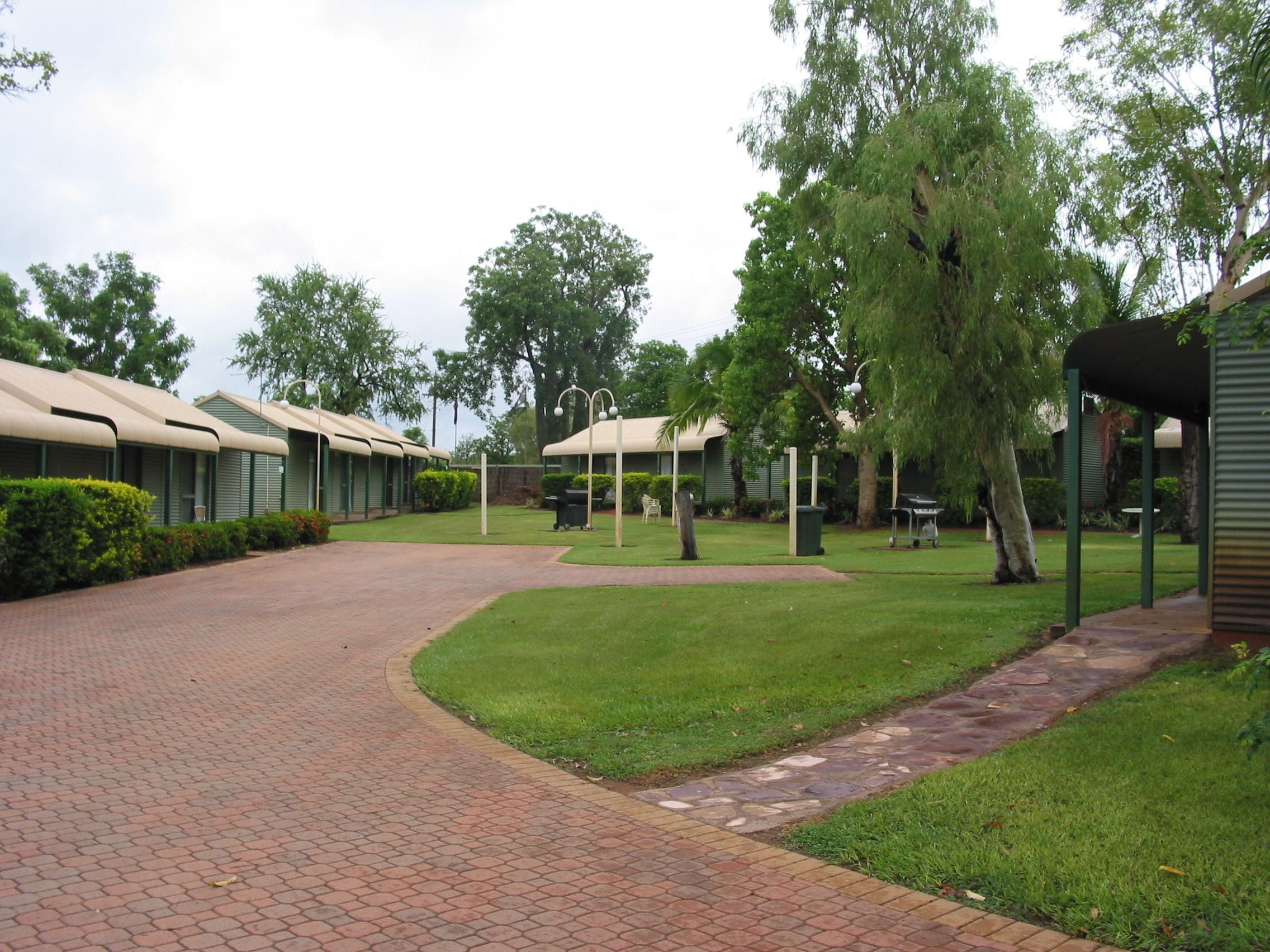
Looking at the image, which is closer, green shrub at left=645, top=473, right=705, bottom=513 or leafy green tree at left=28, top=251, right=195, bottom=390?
green shrub at left=645, top=473, right=705, bottom=513

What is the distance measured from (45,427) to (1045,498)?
24101 millimetres

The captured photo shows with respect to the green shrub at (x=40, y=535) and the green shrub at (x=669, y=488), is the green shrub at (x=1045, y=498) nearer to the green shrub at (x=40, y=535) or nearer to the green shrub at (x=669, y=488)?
the green shrub at (x=669, y=488)

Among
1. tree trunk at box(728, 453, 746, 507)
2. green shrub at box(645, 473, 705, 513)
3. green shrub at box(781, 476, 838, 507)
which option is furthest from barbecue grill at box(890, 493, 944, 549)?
green shrub at box(645, 473, 705, 513)

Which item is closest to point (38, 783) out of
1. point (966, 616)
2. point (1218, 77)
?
point (966, 616)

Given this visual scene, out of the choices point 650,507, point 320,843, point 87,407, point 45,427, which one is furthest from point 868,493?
point 320,843

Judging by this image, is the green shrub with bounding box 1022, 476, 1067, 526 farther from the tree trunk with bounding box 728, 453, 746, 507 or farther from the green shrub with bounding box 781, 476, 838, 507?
the tree trunk with bounding box 728, 453, 746, 507

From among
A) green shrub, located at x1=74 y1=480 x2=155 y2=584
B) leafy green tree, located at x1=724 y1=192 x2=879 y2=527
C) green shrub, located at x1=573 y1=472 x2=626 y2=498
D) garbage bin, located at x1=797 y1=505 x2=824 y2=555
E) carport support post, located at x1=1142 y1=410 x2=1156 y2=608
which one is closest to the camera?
carport support post, located at x1=1142 y1=410 x2=1156 y2=608

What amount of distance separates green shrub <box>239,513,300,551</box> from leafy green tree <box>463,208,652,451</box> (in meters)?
36.0

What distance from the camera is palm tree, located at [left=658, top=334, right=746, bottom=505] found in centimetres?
3256

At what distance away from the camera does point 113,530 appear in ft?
53.0

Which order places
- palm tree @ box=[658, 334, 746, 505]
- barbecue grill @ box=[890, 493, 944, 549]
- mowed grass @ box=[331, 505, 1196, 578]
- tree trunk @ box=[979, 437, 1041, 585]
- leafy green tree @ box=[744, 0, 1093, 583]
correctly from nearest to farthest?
leafy green tree @ box=[744, 0, 1093, 583]
tree trunk @ box=[979, 437, 1041, 585]
mowed grass @ box=[331, 505, 1196, 578]
barbecue grill @ box=[890, 493, 944, 549]
palm tree @ box=[658, 334, 746, 505]

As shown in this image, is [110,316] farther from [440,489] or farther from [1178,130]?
[1178,130]

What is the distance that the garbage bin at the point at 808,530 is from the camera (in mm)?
20234

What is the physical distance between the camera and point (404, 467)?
144 feet
